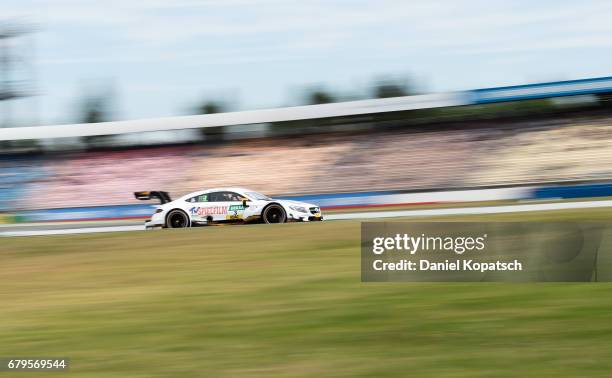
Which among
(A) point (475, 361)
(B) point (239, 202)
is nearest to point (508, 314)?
(A) point (475, 361)

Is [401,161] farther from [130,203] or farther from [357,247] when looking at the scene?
[357,247]

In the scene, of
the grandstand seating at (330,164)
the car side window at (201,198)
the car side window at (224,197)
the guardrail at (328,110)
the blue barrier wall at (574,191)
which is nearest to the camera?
the car side window at (224,197)

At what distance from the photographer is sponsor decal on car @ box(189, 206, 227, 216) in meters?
17.3

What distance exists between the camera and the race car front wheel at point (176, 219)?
58.3ft

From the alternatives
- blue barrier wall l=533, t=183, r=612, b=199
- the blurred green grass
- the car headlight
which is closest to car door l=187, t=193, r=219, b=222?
the car headlight

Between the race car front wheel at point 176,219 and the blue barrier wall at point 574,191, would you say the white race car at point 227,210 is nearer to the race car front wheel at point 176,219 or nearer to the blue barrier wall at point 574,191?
the race car front wheel at point 176,219

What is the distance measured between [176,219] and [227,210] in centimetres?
146

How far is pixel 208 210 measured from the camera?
17422 millimetres

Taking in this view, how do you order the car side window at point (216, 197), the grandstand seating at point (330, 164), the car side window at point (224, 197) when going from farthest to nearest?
the grandstand seating at point (330, 164) < the car side window at point (216, 197) < the car side window at point (224, 197)

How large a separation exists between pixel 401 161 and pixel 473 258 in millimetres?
20562

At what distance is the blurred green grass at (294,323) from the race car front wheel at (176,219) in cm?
647

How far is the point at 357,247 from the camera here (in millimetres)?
11914

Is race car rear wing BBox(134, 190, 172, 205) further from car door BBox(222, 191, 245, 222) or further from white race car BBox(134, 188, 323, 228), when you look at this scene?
car door BBox(222, 191, 245, 222)

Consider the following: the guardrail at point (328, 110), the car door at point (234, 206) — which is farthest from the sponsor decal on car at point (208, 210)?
the guardrail at point (328, 110)
